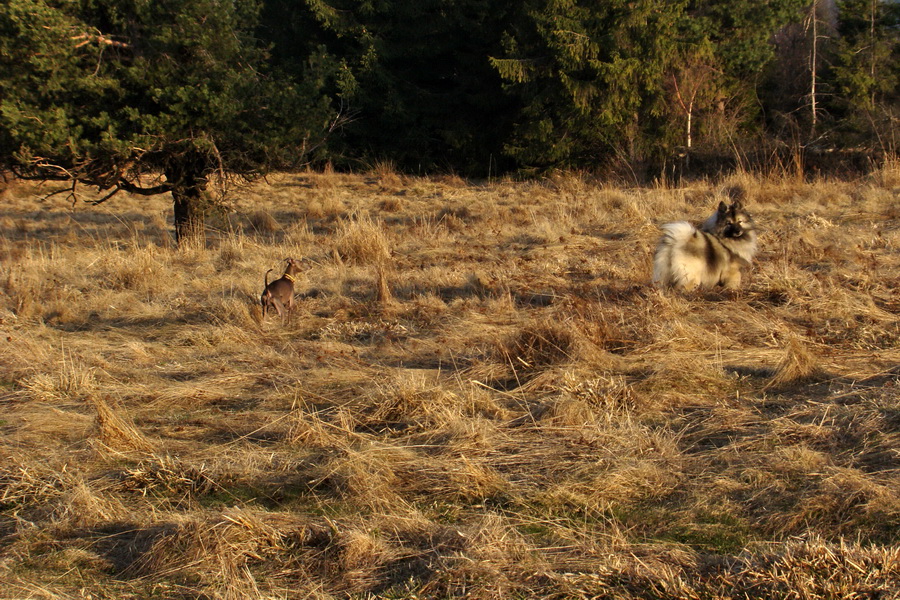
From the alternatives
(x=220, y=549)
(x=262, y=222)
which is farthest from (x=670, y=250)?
(x=262, y=222)

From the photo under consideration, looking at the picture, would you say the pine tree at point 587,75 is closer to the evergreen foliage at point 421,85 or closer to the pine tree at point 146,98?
the evergreen foliage at point 421,85

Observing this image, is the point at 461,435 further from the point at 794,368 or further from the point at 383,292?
the point at 383,292

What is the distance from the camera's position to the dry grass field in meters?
3.42

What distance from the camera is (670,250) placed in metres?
7.83

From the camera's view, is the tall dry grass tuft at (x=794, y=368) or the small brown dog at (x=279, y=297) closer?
the tall dry grass tuft at (x=794, y=368)

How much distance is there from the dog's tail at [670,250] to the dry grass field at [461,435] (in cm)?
29

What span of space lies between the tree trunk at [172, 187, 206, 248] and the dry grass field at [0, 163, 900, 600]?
11.2ft

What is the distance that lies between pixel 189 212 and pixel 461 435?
34.3ft

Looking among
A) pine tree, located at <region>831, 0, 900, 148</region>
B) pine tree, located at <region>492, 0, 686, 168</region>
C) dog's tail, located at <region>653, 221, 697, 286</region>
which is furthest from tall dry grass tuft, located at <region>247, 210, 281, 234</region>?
pine tree, located at <region>831, 0, 900, 148</region>

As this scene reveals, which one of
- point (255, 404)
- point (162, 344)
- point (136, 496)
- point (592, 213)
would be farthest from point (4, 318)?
point (592, 213)

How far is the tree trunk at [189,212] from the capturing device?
44.3ft

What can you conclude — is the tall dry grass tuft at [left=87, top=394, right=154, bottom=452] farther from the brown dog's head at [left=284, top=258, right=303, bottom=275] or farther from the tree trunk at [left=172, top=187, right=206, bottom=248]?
the tree trunk at [left=172, top=187, right=206, bottom=248]

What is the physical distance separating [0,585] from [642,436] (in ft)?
10.8

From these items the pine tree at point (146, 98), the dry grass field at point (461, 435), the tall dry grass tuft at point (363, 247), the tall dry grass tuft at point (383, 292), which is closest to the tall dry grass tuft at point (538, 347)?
the dry grass field at point (461, 435)
